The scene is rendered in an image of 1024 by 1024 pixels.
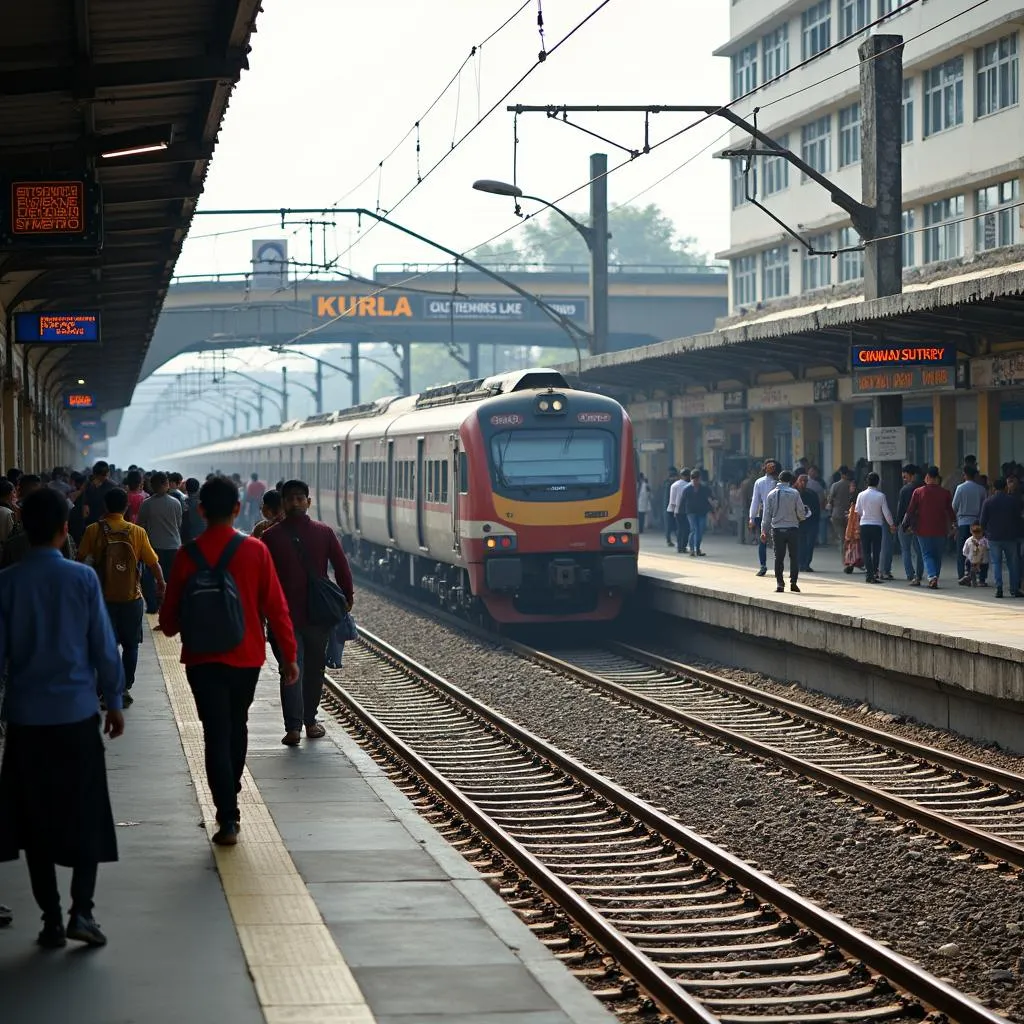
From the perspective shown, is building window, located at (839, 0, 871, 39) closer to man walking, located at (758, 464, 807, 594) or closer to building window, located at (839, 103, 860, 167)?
building window, located at (839, 103, 860, 167)

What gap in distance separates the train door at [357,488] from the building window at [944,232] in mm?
12068

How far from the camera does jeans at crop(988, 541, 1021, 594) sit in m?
20.2

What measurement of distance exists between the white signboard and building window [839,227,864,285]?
1882 cm

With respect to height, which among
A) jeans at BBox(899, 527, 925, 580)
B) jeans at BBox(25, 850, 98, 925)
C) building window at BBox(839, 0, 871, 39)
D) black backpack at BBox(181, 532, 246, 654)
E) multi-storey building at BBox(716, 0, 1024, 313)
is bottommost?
jeans at BBox(25, 850, 98, 925)

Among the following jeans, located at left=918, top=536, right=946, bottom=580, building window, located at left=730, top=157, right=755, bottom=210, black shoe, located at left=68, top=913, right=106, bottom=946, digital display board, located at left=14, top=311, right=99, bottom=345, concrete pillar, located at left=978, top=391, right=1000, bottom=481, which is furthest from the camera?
building window, located at left=730, top=157, right=755, bottom=210

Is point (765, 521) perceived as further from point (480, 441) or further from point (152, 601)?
point (152, 601)

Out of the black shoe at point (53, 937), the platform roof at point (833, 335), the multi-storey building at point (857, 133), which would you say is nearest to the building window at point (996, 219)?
the multi-storey building at point (857, 133)

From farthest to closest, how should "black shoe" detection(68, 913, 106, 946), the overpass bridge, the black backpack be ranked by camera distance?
the overpass bridge < the black backpack < "black shoe" detection(68, 913, 106, 946)

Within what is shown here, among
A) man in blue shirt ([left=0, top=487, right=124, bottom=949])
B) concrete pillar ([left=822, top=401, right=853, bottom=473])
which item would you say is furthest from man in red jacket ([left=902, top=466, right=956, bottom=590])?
man in blue shirt ([left=0, top=487, right=124, bottom=949])

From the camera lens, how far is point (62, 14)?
34.2 feet

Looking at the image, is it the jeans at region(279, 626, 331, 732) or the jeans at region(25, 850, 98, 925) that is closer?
the jeans at region(25, 850, 98, 925)

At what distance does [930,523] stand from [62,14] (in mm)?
13424

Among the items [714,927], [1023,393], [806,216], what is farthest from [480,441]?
[806,216]

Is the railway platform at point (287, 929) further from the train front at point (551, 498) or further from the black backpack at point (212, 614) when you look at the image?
the train front at point (551, 498)
